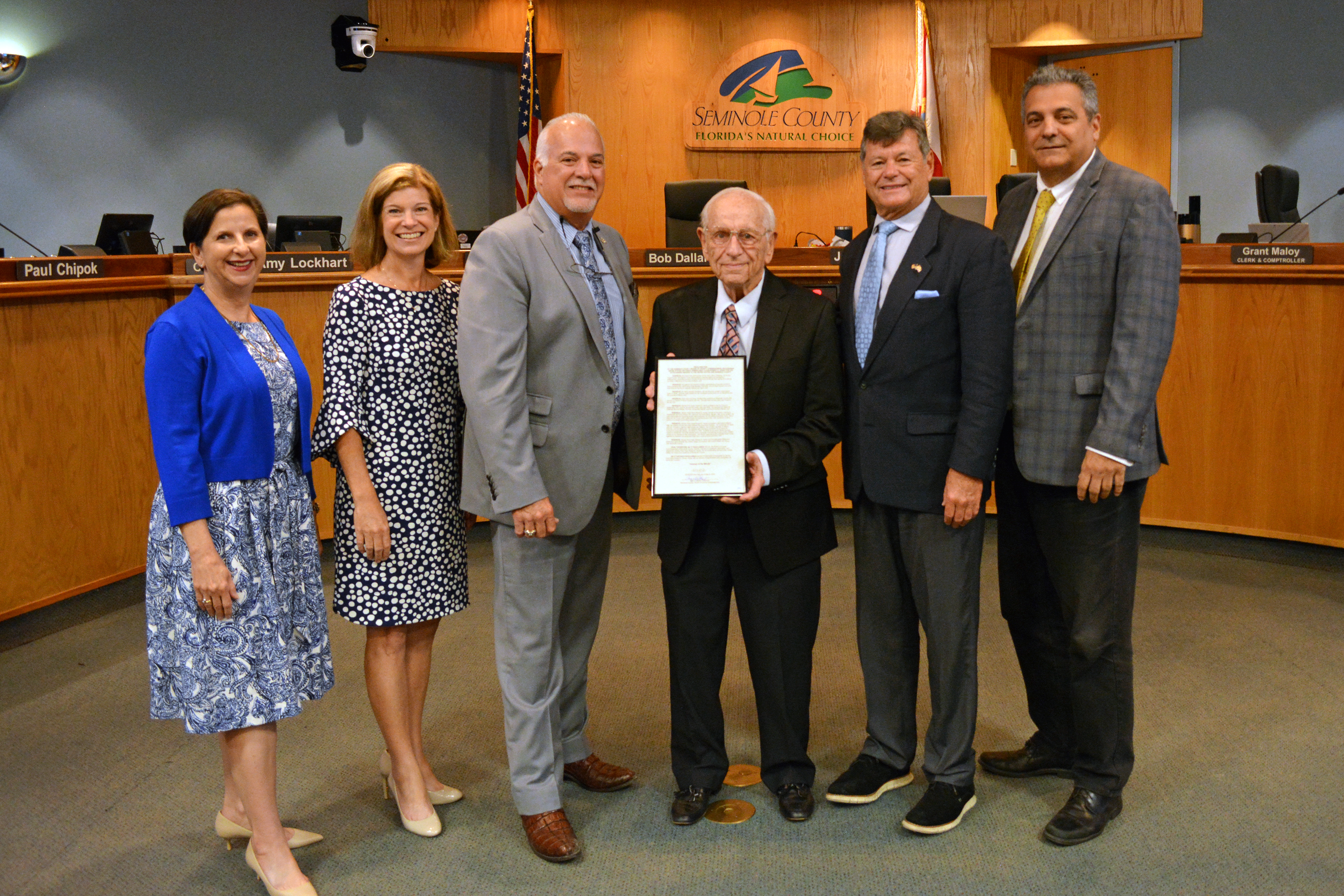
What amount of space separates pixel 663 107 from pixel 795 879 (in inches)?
268

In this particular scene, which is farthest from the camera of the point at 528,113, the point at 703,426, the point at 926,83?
the point at 926,83

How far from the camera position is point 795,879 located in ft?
7.66

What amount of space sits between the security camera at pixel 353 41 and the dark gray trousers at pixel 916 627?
20.7 ft

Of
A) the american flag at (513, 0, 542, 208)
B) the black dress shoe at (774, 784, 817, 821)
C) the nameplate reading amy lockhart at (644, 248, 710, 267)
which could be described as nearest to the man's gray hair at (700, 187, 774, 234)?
the black dress shoe at (774, 784, 817, 821)

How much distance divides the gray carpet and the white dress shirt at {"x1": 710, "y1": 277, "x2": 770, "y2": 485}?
0.99m

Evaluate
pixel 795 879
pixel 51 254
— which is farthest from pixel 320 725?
pixel 51 254

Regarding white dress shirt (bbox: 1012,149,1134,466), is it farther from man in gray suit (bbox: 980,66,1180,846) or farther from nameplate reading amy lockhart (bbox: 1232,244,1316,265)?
nameplate reading amy lockhart (bbox: 1232,244,1316,265)

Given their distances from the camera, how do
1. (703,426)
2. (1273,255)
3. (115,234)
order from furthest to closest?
(115,234)
(1273,255)
(703,426)

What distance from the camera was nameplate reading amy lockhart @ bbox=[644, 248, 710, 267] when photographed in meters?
5.27

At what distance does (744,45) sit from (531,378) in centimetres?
650

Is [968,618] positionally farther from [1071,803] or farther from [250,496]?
[250,496]

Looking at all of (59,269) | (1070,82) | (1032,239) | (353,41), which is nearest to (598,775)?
(1032,239)

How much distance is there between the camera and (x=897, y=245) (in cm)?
248

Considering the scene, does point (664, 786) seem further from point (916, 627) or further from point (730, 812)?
point (916, 627)
